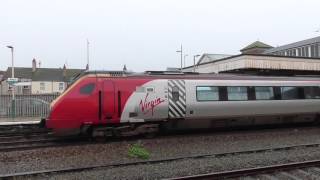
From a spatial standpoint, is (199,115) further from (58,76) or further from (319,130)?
(58,76)

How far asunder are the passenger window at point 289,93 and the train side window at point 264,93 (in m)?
0.70

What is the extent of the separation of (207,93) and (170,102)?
1801 millimetres

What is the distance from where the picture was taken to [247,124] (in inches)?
755

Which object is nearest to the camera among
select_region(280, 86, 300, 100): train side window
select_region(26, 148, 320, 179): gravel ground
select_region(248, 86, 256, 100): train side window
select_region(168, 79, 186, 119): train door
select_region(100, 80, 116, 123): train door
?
select_region(26, 148, 320, 179): gravel ground

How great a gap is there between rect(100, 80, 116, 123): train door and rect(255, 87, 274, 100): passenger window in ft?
22.1

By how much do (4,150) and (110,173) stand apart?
5386mm

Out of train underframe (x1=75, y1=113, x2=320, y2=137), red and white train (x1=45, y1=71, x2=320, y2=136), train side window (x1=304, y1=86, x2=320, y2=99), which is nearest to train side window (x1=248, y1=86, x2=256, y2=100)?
red and white train (x1=45, y1=71, x2=320, y2=136)

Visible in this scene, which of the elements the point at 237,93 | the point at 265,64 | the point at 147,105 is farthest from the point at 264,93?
the point at 265,64

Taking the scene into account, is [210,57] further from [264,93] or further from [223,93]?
[223,93]

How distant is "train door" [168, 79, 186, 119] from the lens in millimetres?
16797

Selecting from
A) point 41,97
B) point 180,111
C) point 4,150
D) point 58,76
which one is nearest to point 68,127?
point 4,150

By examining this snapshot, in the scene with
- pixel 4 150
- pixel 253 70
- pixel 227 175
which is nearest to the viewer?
pixel 227 175

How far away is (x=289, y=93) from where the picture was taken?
19969 millimetres

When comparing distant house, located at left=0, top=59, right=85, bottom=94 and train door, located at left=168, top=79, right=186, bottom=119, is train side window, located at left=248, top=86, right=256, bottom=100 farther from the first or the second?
distant house, located at left=0, top=59, right=85, bottom=94
